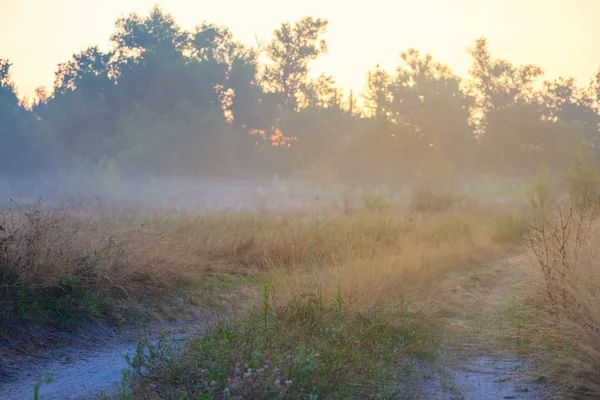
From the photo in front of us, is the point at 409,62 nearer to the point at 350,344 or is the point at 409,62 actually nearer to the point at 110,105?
the point at 110,105

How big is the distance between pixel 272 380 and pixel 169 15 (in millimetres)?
56262

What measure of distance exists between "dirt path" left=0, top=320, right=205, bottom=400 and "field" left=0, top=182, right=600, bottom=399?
0.65 ft

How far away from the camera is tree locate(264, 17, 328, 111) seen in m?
58.9

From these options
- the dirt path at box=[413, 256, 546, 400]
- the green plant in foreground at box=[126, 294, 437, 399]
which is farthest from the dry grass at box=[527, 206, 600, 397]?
the green plant in foreground at box=[126, 294, 437, 399]

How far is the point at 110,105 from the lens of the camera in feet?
158

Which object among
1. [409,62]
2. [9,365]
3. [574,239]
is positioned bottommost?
[9,365]

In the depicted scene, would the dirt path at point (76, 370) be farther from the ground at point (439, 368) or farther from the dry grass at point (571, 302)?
the dry grass at point (571, 302)

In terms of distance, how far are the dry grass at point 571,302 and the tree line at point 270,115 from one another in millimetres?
32565

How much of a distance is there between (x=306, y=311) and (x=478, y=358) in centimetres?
209

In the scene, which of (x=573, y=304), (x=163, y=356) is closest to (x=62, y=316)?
(x=163, y=356)

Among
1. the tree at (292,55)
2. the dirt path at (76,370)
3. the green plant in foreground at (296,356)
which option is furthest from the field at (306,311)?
the tree at (292,55)

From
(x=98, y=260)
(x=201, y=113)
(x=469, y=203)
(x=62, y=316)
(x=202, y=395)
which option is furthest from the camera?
(x=201, y=113)

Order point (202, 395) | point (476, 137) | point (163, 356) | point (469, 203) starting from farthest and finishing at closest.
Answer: point (476, 137) < point (469, 203) < point (163, 356) < point (202, 395)

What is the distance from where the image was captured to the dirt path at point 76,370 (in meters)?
5.54
